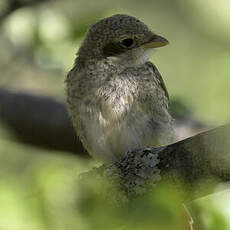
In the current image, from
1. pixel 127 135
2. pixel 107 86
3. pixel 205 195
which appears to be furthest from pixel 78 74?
pixel 205 195

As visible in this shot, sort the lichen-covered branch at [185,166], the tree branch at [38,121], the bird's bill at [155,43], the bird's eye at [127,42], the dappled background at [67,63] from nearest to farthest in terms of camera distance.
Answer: the lichen-covered branch at [185,166], the bird's bill at [155,43], the bird's eye at [127,42], the dappled background at [67,63], the tree branch at [38,121]

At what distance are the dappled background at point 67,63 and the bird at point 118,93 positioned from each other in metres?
0.46

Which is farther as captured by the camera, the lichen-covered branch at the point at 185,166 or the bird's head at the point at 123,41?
the bird's head at the point at 123,41

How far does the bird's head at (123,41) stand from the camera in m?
4.35

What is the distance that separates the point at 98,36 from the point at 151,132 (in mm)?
950

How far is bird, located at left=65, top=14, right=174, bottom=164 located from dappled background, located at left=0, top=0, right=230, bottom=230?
0.46 metres

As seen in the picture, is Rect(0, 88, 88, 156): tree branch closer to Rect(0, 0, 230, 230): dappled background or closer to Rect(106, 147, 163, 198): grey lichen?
Rect(0, 0, 230, 230): dappled background

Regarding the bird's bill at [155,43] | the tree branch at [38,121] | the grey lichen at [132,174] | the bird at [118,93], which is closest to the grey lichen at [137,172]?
the grey lichen at [132,174]

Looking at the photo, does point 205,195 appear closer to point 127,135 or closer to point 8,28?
point 127,135

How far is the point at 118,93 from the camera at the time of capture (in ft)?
13.5

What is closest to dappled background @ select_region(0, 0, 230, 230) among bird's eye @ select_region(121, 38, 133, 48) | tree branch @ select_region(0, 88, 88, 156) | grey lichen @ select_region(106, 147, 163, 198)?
tree branch @ select_region(0, 88, 88, 156)

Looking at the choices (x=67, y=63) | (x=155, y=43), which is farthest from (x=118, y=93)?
(x=67, y=63)

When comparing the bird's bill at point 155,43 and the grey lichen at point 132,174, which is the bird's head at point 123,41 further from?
the grey lichen at point 132,174

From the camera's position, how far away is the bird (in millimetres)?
4098
